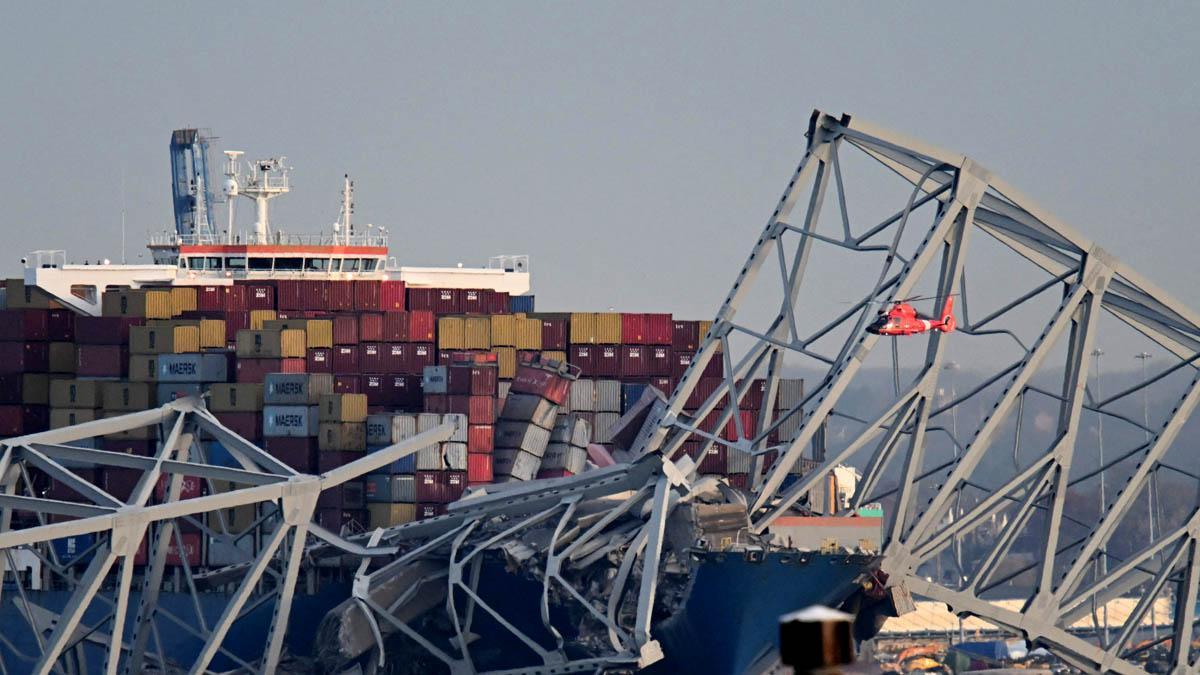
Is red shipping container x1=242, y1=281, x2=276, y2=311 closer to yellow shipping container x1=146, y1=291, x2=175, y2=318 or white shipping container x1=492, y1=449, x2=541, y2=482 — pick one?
yellow shipping container x1=146, y1=291, x2=175, y2=318

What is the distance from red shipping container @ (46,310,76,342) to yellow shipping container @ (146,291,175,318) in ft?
11.7

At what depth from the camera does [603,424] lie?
6781cm

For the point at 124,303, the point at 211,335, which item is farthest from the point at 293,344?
the point at 124,303

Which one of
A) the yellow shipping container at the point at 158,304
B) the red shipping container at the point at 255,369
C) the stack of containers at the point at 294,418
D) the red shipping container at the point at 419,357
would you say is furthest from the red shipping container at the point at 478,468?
the yellow shipping container at the point at 158,304

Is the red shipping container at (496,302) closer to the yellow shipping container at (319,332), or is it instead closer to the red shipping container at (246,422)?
the yellow shipping container at (319,332)

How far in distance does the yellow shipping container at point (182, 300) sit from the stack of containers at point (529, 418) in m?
17.5

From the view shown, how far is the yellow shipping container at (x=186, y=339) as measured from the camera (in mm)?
70938

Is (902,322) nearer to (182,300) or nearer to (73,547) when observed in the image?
(73,547)

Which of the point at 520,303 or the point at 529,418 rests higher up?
the point at 520,303

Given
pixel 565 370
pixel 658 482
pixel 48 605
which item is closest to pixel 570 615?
pixel 658 482

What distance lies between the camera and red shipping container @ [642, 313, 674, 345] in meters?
69.9

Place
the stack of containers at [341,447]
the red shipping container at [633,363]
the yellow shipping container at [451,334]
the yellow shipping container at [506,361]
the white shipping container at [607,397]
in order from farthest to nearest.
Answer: the yellow shipping container at [451,334]
the red shipping container at [633,363]
the yellow shipping container at [506,361]
the white shipping container at [607,397]
the stack of containers at [341,447]

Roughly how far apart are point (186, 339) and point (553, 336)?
1397cm

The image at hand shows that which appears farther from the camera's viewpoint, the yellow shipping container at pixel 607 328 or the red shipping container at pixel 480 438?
the yellow shipping container at pixel 607 328
